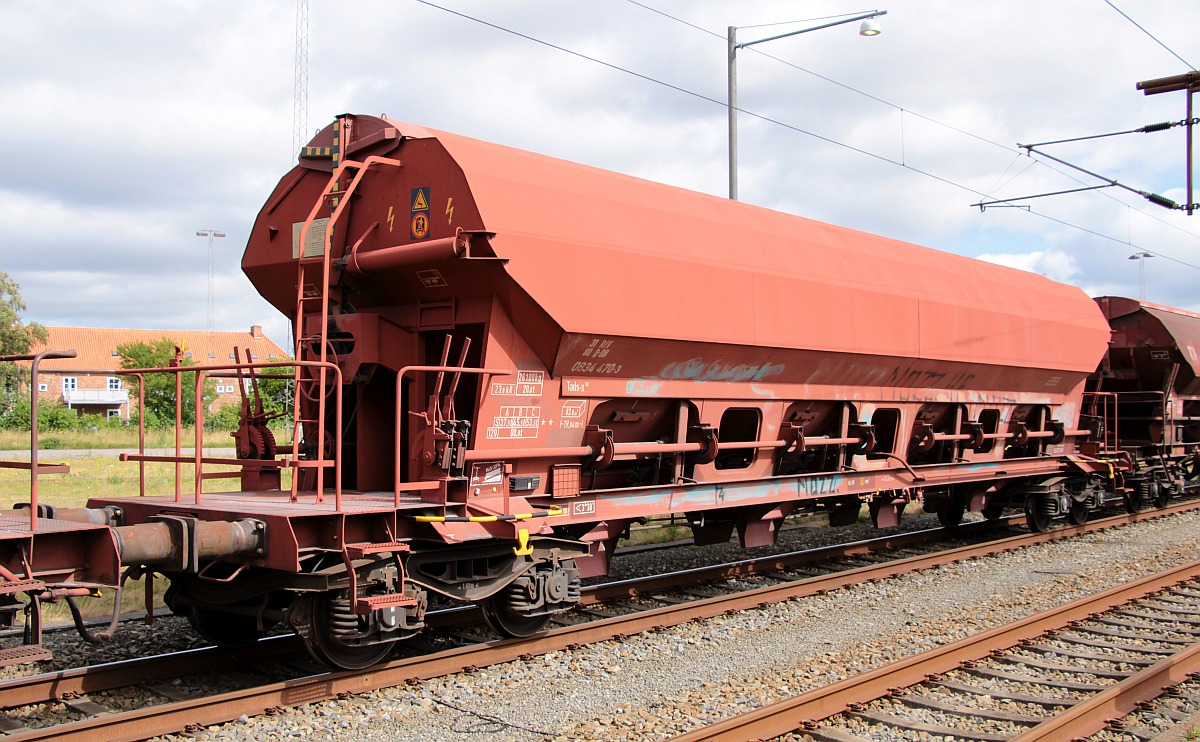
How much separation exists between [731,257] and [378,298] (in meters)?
3.34

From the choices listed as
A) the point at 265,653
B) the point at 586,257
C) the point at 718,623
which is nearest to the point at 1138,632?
the point at 718,623

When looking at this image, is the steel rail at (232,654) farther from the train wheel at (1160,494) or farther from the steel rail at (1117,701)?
the train wheel at (1160,494)

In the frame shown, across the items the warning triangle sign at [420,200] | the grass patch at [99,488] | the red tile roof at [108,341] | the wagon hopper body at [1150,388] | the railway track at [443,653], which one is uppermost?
the red tile roof at [108,341]

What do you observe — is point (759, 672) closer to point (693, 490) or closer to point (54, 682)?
point (693, 490)

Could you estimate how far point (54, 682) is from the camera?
6328mm

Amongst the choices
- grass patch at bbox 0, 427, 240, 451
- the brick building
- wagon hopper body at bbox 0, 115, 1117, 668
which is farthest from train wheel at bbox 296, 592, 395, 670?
the brick building

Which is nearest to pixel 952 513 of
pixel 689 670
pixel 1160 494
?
pixel 1160 494

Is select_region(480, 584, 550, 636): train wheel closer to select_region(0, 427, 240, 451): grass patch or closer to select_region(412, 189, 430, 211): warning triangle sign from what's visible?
select_region(412, 189, 430, 211): warning triangle sign

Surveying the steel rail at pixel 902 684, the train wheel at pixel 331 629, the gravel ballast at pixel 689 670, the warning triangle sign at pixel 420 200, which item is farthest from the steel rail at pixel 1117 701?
the warning triangle sign at pixel 420 200

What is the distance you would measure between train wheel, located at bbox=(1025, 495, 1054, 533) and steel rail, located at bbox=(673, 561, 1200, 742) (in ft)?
17.5

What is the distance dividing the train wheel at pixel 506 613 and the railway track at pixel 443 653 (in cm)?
15

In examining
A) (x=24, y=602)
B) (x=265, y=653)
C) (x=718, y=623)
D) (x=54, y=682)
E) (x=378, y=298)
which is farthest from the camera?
(x=718, y=623)

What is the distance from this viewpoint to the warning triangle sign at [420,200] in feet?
24.4

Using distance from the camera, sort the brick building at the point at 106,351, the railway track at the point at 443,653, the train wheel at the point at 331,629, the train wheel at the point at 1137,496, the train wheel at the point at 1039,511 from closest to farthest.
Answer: the railway track at the point at 443,653, the train wheel at the point at 331,629, the train wheel at the point at 1039,511, the train wheel at the point at 1137,496, the brick building at the point at 106,351
